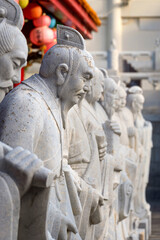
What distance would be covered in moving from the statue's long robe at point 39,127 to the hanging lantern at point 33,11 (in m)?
3.78

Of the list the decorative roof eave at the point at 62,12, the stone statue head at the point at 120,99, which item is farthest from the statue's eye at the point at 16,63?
the stone statue head at the point at 120,99

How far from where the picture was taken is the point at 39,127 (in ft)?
9.29

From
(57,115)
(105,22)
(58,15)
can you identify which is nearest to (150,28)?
(105,22)

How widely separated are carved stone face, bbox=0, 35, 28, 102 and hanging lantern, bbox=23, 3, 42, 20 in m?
4.24

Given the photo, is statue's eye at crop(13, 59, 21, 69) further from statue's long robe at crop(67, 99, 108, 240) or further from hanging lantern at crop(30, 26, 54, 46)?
hanging lantern at crop(30, 26, 54, 46)

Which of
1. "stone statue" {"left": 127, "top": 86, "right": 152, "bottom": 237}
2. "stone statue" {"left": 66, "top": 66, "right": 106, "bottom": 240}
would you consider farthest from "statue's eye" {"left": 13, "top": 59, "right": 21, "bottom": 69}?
"stone statue" {"left": 127, "top": 86, "right": 152, "bottom": 237}

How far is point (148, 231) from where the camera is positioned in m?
9.48

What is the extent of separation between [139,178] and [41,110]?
6602 millimetres

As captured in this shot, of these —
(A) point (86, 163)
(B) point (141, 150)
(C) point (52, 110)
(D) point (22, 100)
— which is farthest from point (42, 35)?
(D) point (22, 100)

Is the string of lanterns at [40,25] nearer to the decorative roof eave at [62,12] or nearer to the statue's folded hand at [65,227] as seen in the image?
the decorative roof eave at [62,12]

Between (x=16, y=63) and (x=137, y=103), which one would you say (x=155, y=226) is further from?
(x=16, y=63)

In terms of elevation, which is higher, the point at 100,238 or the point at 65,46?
the point at 65,46

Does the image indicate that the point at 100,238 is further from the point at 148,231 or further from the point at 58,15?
the point at 148,231

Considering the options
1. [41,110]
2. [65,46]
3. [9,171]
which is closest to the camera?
[9,171]
